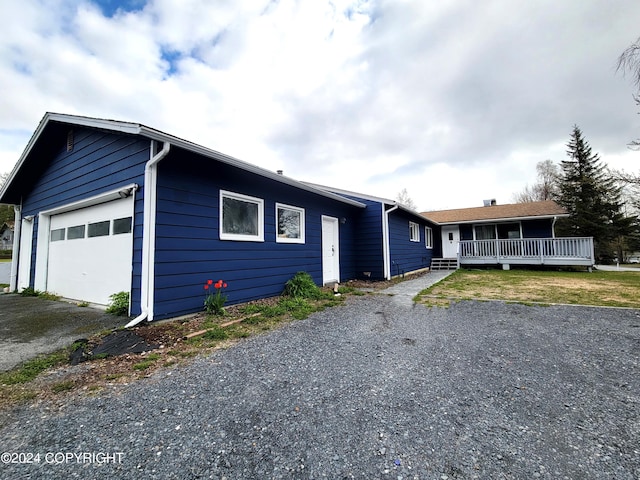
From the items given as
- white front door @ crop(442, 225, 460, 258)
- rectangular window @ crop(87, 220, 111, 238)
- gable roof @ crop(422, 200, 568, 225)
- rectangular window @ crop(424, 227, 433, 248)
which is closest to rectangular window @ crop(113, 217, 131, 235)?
rectangular window @ crop(87, 220, 111, 238)

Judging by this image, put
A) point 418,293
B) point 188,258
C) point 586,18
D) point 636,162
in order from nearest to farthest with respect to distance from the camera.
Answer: point 188,258 < point 586,18 < point 418,293 < point 636,162

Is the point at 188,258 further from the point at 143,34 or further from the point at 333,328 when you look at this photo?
the point at 143,34

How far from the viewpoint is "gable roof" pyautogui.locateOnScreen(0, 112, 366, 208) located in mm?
3988

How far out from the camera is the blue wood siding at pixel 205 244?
14.1ft

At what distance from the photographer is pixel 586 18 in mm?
5898

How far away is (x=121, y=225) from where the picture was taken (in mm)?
4906

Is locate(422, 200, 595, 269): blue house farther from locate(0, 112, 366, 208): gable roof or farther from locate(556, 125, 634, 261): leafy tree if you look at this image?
locate(0, 112, 366, 208): gable roof

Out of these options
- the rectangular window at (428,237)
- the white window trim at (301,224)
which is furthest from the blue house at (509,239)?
the white window trim at (301,224)

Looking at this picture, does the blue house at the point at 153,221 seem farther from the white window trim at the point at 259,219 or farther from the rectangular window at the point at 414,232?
the rectangular window at the point at 414,232

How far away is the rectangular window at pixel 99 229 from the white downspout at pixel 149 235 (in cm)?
181

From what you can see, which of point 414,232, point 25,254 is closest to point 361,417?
point 25,254

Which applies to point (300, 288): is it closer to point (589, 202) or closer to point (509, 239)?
point (509, 239)

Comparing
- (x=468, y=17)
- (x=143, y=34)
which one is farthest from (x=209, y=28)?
(x=468, y=17)

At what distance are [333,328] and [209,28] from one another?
7901 millimetres
